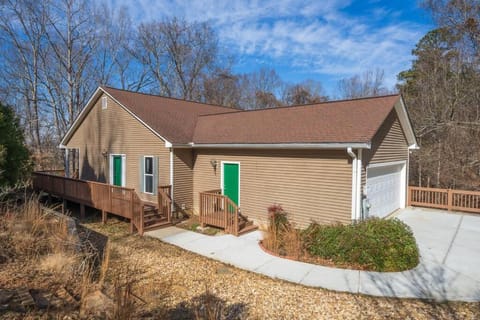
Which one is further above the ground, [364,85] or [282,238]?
Result: [364,85]

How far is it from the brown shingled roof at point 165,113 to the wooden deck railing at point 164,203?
1897 millimetres

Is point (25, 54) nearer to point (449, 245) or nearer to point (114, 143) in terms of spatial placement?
point (114, 143)

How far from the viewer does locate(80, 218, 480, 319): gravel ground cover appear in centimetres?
444

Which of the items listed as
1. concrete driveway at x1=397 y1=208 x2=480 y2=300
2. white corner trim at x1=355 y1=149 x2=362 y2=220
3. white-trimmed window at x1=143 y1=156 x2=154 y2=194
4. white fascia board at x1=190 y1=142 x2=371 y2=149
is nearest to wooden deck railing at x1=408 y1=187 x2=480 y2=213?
concrete driveway at x1=397 y1=208 x2=480 y2=300

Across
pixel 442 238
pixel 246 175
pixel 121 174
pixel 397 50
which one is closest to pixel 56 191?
pixel 121 174

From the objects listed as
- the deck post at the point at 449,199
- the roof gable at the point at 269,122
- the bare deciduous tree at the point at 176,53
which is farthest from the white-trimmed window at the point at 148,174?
the bare deciduous tree at the point at 176,53

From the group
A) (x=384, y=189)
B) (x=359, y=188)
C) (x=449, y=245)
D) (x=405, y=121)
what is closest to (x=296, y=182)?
(x=359, y=188)

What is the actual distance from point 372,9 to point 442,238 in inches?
501

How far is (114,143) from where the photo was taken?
13.5 m

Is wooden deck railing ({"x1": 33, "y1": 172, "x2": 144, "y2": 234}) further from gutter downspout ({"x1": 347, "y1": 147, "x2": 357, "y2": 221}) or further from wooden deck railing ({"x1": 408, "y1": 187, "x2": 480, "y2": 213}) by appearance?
wooden deck railing ({"x1": 408, "y1": 187, "x2": 480, "y2": 213})

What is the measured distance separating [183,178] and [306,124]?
208 inches

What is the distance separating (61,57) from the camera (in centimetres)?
2392

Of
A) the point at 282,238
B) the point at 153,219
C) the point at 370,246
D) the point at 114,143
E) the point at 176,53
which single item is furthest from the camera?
the point at 176,53

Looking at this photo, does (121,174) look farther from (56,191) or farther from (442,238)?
(442,238)
